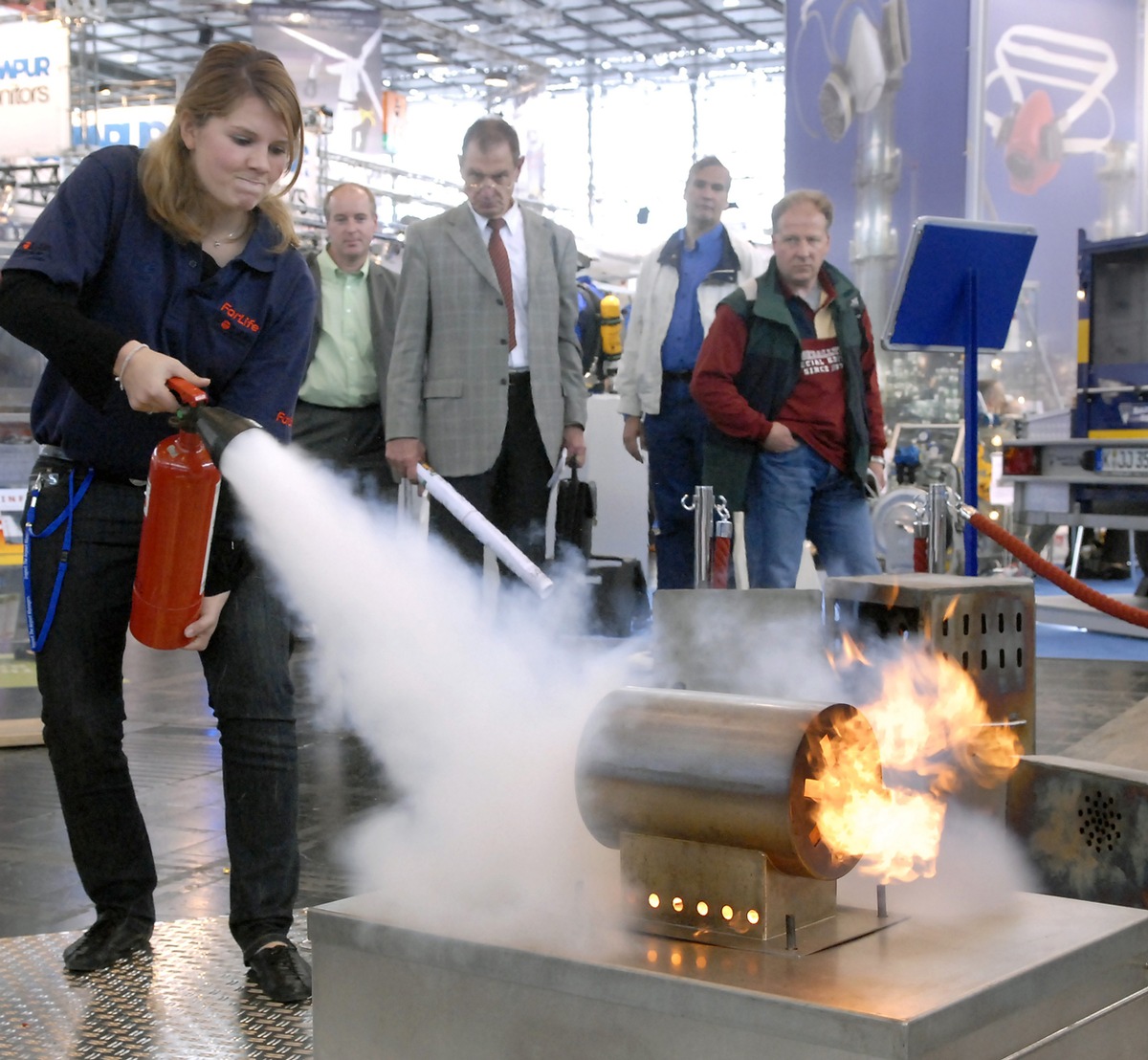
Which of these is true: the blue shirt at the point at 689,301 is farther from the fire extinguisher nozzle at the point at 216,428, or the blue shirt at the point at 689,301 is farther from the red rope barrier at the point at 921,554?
the fire extinguisher nozzle at the point at 216,428

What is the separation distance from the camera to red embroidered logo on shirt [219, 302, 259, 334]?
2646 millimetres

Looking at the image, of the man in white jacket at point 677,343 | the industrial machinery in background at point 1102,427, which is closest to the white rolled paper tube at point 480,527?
the man in white jacket at point 677,343

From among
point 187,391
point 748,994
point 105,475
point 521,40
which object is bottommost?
point 748,994

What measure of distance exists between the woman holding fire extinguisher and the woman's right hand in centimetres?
8

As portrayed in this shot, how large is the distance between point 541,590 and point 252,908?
2.16 metres

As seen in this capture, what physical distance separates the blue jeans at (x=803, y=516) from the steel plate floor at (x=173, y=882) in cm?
89

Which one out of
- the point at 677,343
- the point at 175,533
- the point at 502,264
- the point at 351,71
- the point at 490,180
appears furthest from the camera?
the point at 351,71

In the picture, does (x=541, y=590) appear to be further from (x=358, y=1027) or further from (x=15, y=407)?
(x=15, y=407)

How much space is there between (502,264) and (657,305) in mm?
1085

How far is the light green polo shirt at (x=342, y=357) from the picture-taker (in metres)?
5.51

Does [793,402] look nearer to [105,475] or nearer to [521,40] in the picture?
[105,475]

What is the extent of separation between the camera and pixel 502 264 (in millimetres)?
4891

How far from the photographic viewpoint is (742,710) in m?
1.86

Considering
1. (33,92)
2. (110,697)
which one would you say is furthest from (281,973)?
(33,92)
